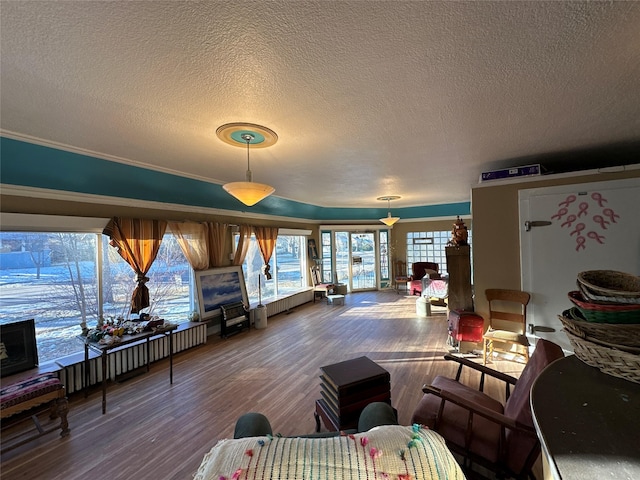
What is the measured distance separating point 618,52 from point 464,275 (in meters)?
2.99

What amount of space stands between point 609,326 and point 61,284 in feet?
14.2

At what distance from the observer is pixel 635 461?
546 mm

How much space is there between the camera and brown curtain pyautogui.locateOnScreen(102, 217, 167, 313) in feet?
10.6

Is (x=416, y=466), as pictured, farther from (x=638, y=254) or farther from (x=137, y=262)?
(x=137, y=262)

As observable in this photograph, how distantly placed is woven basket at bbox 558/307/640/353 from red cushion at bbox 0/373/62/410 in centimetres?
348

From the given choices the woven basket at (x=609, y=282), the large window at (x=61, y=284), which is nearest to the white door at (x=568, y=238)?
the woven basket at (x=609, y=282)

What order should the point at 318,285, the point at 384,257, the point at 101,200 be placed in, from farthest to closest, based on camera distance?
1. the point at 384,257
2. the point at 318,285
3. the point at 101,200

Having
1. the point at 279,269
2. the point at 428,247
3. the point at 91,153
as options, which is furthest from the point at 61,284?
the point at 428,247

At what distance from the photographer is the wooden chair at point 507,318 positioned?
301cm

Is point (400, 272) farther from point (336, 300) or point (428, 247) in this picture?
point (336, 300)

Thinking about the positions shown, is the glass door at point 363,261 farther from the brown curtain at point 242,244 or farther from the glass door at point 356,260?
the brown curtain at point 242,244

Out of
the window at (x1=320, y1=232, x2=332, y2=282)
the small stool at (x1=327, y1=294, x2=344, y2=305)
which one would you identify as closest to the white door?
the small stool at (x1=327, y1=294, x2=344, y2=305)

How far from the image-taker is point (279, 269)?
634 centimetres

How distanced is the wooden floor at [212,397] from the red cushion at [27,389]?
1.36 ft
